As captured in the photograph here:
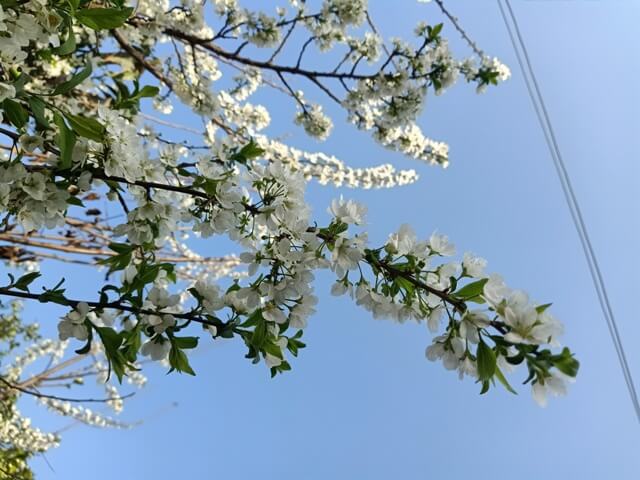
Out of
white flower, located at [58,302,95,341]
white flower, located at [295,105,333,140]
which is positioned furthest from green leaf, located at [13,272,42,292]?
white flower, located at [295,105,333,140]

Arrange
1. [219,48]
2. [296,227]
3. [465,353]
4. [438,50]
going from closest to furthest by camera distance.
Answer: [465,353], [296,227], [438,50], [219,48]

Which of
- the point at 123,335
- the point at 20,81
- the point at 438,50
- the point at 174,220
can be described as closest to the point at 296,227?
the point at 174,220

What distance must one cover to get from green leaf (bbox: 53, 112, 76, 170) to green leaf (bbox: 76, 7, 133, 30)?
27cm

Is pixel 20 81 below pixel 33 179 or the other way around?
the other way around

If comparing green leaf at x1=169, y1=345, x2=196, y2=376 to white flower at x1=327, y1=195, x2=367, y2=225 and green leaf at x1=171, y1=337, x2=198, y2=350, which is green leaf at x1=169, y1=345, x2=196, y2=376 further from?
white flower at x1=327, y1=195, x2=367, y2=225

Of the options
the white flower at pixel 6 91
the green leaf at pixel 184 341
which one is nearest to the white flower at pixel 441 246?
the green leaf at pixel 184 341

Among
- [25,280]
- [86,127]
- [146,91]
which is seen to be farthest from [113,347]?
[146,91]

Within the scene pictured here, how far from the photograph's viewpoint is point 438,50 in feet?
10.2

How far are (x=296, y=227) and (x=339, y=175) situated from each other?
4097 millimetres

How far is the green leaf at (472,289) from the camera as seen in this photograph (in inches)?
42.2

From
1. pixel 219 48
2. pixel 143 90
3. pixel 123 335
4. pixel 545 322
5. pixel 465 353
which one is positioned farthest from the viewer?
pixel 219 48

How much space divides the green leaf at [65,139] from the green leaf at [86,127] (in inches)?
0.7

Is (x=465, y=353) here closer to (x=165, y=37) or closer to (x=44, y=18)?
(x=44, y=18)

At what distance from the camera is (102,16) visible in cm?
122
